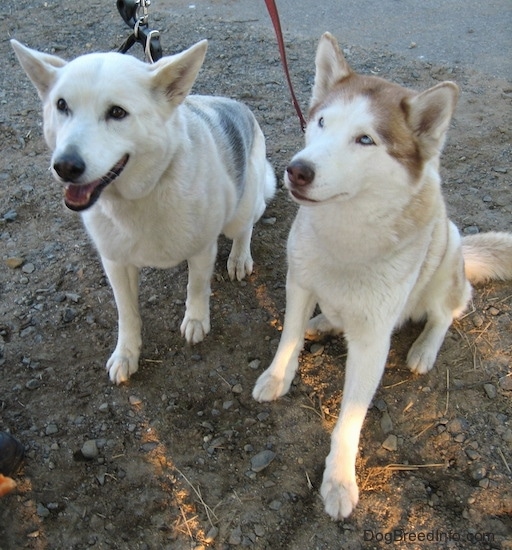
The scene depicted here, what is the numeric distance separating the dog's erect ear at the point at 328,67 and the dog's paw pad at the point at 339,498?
164 cm

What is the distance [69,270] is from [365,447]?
2068mm

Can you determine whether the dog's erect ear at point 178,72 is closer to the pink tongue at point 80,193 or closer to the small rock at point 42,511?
the pink tongue at point 80,193

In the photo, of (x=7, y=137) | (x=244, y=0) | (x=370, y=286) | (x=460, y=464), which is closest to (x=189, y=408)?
(x=370, y=286)

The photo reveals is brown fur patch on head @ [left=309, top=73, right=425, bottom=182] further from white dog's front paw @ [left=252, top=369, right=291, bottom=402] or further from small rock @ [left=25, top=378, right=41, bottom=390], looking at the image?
small rock @ [left=25, top=378, right=41, bottom=390]

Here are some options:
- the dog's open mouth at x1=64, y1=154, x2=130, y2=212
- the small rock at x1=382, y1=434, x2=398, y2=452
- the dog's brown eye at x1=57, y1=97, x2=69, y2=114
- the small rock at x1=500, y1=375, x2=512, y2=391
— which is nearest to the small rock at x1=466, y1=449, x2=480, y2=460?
the small rock at x1=382, y1=434, x2=398, y2=452

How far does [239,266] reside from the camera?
3.49 metres

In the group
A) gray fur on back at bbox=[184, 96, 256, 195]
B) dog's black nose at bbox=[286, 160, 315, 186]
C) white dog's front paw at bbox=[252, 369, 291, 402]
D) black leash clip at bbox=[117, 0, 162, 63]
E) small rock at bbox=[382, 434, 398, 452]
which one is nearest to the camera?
dog's black nose at bbox=[286, 160, 315, 186]

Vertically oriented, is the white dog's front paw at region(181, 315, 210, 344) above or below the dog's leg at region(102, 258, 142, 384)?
below

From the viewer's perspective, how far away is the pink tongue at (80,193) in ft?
7.18

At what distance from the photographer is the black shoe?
2354mm

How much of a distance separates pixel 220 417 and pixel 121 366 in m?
0.57

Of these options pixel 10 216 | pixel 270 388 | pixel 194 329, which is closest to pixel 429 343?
pixel 270 388

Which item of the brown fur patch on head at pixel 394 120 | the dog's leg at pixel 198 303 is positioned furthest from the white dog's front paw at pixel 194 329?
the brown fur patch on head at pixel 394 120

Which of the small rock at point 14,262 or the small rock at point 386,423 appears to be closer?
the small rock at point 386,423
